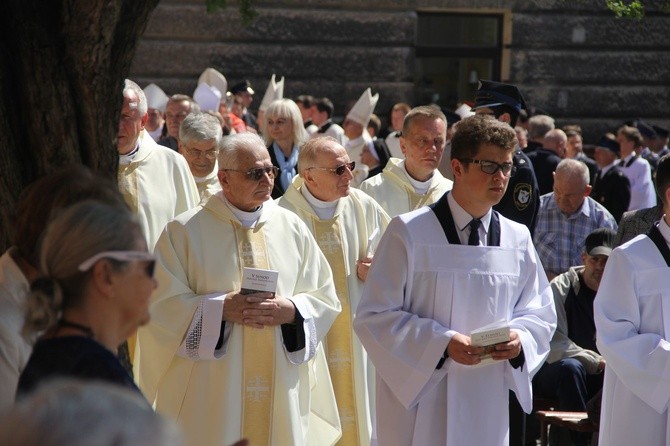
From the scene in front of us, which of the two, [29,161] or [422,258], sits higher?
[29,161]

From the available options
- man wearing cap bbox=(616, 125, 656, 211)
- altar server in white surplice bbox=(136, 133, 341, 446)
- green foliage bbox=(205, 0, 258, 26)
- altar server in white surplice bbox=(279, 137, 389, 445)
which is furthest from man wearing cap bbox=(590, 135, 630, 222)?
green foliage bbox=(205, 0, 258, 26)

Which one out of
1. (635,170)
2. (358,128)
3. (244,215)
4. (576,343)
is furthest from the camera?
(635,170)

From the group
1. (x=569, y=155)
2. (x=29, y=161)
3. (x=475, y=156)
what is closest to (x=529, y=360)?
(x=475, y=156)

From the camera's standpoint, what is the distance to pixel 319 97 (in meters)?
17.3

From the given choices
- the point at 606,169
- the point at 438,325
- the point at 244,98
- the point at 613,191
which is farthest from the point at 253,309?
the point at 244,98

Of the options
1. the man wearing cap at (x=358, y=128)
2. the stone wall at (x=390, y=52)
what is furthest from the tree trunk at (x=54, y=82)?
the stone wall at (x=390, y=52)

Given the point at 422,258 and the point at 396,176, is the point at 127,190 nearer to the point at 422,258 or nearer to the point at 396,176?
the point at 396,176

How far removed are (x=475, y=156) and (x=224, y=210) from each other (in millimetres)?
1313

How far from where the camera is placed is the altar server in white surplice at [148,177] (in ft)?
22.0

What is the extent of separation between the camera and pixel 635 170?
14.2 metres

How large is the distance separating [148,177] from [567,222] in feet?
12.6

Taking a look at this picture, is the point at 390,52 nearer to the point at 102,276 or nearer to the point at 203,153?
A: the point at 203,153

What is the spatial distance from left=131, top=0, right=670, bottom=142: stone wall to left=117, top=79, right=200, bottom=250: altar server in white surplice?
952cm

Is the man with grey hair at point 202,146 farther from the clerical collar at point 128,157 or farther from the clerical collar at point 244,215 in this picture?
the clerical collar at point 244,215
